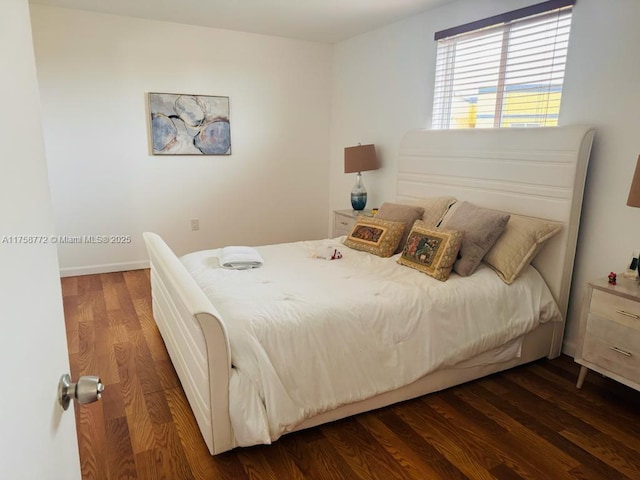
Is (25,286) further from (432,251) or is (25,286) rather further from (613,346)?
(613,346)

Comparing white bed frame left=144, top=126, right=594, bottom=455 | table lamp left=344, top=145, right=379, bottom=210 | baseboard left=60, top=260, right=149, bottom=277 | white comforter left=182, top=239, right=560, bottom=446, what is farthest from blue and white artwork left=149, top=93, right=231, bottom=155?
white comforter left=182, top=239, right=560, bottom=446

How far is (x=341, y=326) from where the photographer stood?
217 centimetres

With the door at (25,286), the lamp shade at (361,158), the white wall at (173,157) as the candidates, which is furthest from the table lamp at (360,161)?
the door at (25,286)

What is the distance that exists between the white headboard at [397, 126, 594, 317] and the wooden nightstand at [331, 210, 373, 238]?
847mm

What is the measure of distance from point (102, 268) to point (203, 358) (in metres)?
3.15

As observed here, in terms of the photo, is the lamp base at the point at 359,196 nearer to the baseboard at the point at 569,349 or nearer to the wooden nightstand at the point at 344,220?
the wooden nightstand at the point at 344,220

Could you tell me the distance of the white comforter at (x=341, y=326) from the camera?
76.0 inches

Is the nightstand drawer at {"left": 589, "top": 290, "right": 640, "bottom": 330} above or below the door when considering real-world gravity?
below

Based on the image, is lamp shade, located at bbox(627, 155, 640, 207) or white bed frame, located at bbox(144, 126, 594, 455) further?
lamp shade, located at bbox(627, 155, 640, 207)

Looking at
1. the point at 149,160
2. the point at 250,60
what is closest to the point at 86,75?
the point at 149,160

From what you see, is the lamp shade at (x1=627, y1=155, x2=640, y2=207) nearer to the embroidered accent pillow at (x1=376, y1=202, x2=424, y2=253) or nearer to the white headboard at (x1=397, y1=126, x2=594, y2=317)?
the white headboard at (x1=397, y1=126, x2=594, y2=317)

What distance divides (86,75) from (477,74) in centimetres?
344

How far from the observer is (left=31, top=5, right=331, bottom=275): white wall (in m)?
4.09

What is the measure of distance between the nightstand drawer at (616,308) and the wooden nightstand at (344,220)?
2.20 meters
